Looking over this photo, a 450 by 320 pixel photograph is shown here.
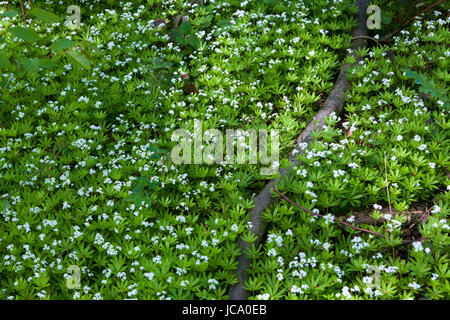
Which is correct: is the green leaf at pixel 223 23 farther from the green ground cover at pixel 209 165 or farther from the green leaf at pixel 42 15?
the green leaf at pixel 42 15

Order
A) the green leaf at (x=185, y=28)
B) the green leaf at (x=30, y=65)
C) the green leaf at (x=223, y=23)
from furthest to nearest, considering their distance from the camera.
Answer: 1. the green leaf at (x=223, y=23)
2. the green leaf at (x=185, y=28)
3. the green leaf at (x=30, y=65)

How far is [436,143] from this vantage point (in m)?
5.74

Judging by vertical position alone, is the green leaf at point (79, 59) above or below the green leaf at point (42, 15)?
below

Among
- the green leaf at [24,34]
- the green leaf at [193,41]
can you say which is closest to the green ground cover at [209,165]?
the green leaf at [193,41]

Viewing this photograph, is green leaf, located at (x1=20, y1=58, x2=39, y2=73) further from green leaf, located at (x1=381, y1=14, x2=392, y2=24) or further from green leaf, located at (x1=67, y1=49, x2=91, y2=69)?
green leaf, located at (x1=381, y1=14, x2=392, y2=24)

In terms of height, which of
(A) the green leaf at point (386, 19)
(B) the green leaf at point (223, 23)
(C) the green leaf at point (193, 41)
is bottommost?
(C) the green leaf at point (193, 41)

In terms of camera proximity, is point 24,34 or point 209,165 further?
point 209,165

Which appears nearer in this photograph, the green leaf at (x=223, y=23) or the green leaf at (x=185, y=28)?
the green leaf at (x=185, y=28)

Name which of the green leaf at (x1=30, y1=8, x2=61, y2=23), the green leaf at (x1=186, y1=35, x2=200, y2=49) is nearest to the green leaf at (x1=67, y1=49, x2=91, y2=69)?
the green leaf at (x1=30, y1=8, x2=61, y2=23)

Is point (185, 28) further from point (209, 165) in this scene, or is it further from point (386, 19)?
point (386, 19)

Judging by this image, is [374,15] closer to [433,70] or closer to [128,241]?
[433,70]

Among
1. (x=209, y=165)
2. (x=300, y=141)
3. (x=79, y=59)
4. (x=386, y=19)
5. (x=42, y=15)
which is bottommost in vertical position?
(x=209, y=165)

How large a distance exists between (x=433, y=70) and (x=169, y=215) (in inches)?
175

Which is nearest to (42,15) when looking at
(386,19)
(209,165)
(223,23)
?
(209,165)
